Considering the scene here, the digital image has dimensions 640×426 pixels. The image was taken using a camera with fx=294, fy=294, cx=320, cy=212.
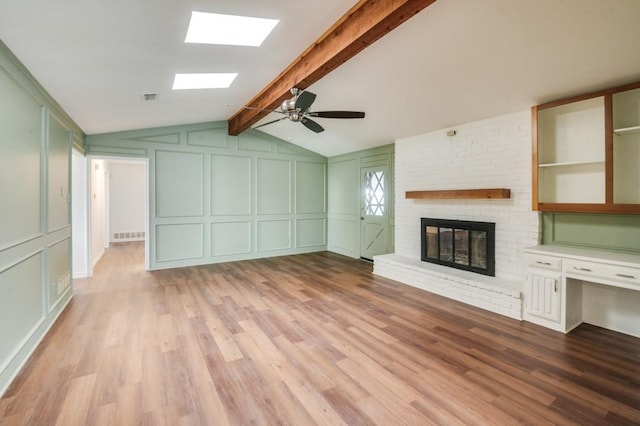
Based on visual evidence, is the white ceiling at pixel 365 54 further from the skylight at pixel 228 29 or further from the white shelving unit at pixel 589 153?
the white shelving unit at pixel 589 153

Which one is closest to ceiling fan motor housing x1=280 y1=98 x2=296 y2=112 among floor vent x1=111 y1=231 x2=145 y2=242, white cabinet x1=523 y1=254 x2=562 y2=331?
white cabinet x1=523 y1=254 x2=562 y2=331

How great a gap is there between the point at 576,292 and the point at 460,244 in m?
1.44

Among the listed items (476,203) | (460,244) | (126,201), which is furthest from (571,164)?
(126,201)

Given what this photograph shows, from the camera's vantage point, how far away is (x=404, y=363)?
2.46 metres

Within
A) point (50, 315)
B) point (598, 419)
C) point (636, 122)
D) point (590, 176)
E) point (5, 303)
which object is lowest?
point (598, 419)

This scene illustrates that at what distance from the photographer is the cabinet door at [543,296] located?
3.08 metres

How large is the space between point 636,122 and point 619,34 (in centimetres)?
108

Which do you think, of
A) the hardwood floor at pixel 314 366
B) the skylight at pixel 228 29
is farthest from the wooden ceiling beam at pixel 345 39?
the hardwood floor at pixel 314 366

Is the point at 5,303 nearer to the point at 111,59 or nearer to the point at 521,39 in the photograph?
the point at 111,59

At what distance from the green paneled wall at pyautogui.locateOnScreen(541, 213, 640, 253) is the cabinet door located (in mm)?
618

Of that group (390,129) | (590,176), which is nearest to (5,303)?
(390,129)

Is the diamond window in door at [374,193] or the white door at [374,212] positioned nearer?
the white door at [374,212]

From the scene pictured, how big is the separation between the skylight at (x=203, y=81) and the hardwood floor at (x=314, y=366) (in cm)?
281

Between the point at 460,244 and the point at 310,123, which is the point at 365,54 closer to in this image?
the point at 310,123
